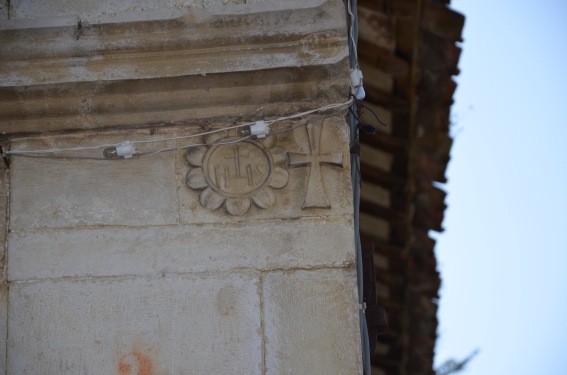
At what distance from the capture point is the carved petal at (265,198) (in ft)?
11.3

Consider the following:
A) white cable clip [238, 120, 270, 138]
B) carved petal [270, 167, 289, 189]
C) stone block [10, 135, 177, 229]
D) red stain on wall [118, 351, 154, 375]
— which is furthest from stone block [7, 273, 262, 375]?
white cable clip [238, 120, 270, 138]

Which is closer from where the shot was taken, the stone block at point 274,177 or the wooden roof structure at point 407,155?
the stone block at point 274,177

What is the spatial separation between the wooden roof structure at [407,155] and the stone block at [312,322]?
2.33 meters

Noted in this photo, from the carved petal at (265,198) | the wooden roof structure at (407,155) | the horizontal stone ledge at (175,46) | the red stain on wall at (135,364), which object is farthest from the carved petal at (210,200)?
the wooden roof structure at (407,155)

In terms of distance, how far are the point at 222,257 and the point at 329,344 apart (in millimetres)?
415

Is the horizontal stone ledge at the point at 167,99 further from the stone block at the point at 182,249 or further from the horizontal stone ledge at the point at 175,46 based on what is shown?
the stone block at the point at 182,249

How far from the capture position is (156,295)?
3.39 meters

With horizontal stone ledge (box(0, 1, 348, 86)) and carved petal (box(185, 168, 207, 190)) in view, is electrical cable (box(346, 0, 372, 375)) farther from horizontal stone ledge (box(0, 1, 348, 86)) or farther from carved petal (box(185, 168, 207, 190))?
carved petal (box(185, 168, 207, 190))

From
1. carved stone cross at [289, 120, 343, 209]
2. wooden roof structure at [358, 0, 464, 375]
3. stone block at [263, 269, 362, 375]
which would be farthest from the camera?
wooden roof structure at [358, 0, 464, 375]

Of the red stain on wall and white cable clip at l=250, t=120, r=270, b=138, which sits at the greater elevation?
white cable clip at l=250, t=120, r=270, b=138

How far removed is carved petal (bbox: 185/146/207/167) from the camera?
352 centimetres

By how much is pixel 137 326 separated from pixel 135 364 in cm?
11

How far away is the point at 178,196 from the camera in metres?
3.49

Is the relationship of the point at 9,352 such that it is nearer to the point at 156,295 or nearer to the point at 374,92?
the point at 156,295
